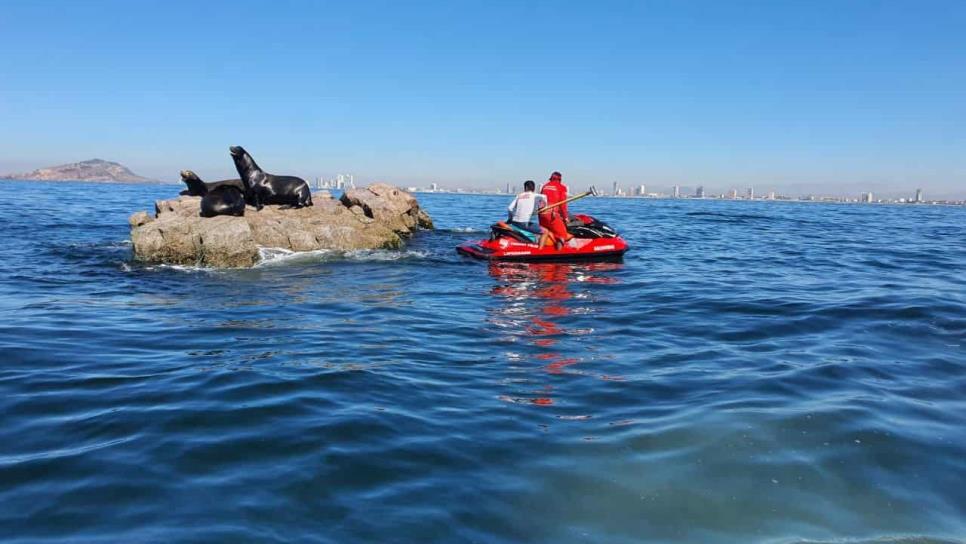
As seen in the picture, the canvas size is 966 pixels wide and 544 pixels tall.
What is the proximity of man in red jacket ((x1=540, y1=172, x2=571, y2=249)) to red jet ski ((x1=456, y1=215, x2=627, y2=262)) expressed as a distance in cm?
24

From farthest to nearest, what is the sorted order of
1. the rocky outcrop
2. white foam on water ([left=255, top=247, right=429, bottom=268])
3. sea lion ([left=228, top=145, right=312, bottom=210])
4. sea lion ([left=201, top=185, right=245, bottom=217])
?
sea lion ([left=228, top=145, right=312, bottom=210]) < sea lion ([left=201, top=185, right=245, bottom=217]) < white foam on water ([left=255, top=247, right=429, bottom=268]) < the rocky outcrop

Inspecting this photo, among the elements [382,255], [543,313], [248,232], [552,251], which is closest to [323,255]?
[382,255]

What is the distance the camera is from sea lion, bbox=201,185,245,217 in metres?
14.2

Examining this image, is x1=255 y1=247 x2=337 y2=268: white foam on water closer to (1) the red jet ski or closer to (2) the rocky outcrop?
(2) the rocky outcrop

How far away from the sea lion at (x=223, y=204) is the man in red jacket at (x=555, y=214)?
7.19m

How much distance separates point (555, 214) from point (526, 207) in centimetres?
89

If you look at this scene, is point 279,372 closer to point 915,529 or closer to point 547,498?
point 547,498

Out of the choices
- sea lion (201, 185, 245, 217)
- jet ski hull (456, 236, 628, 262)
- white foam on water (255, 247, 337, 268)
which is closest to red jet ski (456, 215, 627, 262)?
jet ski hull (456, 236, 628, 262)

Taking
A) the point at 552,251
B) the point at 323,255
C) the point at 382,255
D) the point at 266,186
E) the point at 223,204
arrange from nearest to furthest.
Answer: the point at 223,204
the point at 323,255
the point at 552,251
the point at 382,255
the point at 266,186

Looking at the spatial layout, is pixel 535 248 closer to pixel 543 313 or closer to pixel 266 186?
pixel 543 313

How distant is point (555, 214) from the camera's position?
48.8ft

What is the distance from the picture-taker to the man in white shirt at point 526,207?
1521 centimetres

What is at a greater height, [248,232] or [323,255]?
[248,232]

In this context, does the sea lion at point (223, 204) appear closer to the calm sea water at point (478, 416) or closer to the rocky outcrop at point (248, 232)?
the rocky outcrop at point (248, 232)
